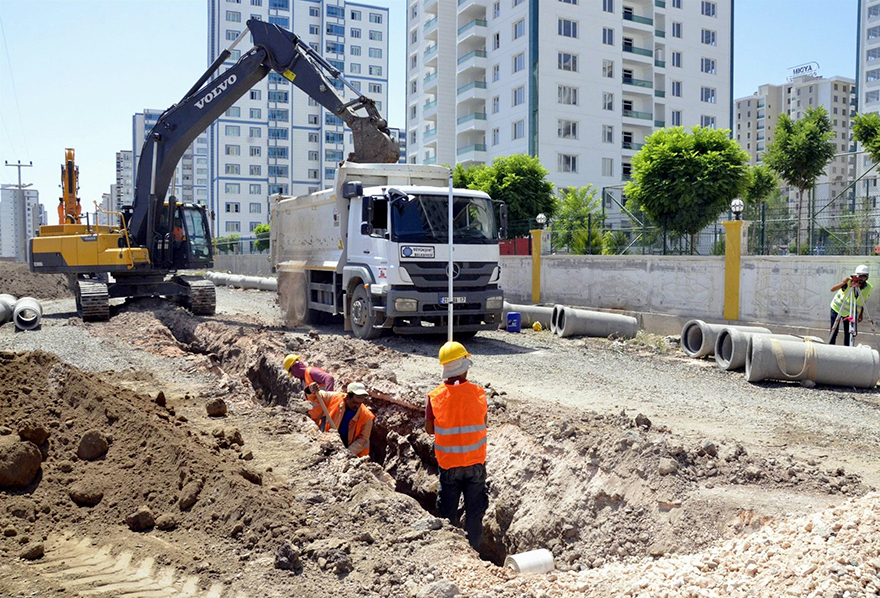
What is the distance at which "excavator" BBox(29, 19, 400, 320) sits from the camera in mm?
14742

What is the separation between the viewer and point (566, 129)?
147ft

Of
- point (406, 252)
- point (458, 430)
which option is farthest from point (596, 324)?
point (458, 430)

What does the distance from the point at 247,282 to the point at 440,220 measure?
20.6 metres

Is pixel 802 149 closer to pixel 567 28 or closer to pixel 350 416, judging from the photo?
pixel 567 28

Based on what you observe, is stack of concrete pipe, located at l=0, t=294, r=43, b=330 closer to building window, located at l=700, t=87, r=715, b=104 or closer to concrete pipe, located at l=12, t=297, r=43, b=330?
concrete pipe, located at l=12, t=297, r=43, b=330

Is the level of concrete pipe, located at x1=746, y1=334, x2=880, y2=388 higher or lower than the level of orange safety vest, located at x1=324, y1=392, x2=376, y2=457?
higher

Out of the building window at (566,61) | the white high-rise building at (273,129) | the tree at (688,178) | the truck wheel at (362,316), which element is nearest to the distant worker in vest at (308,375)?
the truck wheel at (362,316)

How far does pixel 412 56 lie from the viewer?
2375 inches

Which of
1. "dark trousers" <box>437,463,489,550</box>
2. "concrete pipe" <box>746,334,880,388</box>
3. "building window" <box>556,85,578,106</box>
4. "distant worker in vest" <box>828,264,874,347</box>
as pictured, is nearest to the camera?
"dark trousers" <box>437,463,489,550</box>

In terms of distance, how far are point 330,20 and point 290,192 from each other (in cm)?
2151

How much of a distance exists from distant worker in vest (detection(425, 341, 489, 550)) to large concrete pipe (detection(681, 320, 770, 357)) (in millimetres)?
7816

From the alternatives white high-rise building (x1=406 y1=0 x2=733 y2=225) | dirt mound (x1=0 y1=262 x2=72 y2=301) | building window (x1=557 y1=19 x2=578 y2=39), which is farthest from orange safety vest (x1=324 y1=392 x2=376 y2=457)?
building window (x1=557 y1=19 x2=578 y2=39)

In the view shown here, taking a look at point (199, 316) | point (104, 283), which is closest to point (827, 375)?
point (199, 316)

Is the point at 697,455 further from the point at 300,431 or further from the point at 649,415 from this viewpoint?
the point at 300,431
